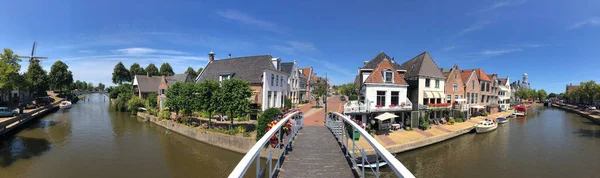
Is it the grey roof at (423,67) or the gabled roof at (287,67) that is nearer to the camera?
the grey roof at (423,67)

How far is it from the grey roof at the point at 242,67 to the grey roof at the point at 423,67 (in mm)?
18947

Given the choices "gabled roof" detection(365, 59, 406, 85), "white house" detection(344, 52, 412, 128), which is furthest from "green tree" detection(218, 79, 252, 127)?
"gabled roof" detection(365, 59, 406, 85)

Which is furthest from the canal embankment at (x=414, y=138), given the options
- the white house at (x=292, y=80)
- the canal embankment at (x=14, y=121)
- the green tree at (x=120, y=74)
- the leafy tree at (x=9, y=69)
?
the green tree at (x=120, y=74)

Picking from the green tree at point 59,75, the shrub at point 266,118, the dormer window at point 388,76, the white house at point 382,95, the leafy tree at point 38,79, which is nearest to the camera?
the shrub at point 266,118

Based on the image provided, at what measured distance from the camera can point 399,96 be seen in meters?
28.2

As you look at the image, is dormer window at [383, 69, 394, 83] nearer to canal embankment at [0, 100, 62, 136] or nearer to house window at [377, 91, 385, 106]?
house window at [377, 91, 385, 106]

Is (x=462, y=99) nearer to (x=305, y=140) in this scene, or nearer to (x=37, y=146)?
(x=305, y=140)

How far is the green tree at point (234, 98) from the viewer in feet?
76.5

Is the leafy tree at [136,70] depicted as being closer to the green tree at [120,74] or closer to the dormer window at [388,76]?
the green tree at [120,74]

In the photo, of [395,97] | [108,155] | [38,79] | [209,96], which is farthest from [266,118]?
[38,79]

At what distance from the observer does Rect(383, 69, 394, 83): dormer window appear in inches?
1073

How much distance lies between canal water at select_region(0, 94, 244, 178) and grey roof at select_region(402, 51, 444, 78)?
957 inches

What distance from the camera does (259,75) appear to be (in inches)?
1257

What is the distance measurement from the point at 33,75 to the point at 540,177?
290 feet
